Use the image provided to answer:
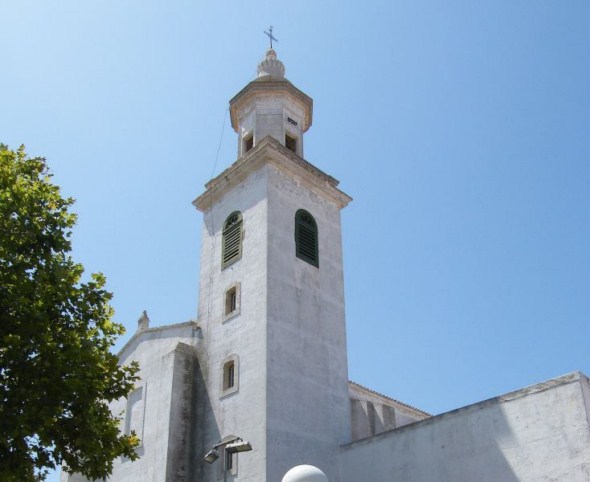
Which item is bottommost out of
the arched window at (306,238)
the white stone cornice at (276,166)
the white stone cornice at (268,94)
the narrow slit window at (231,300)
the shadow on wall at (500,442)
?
the shadow on wall at (500,442)

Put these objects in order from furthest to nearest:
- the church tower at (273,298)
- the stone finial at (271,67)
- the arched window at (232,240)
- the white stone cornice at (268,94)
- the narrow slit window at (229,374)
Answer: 1. the stone finial at (271,67)
2. the white stone cornice at (268,94)
3. the arched window at (232,240)
4. the narrow slit window at (229,374)
5. the church tower at (273,298)

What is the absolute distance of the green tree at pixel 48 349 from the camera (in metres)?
12.2

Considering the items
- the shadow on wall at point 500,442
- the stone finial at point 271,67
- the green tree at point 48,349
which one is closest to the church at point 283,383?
the shadow on wall at point 500,442

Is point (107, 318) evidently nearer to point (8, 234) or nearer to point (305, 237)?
point (8, 234)

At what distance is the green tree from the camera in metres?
12.2

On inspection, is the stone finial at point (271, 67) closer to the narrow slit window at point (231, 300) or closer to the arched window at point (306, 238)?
the arched window at point (306, 238)

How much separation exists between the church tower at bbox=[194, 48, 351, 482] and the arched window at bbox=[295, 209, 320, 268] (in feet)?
0.13

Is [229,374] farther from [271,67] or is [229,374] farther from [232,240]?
[271,67]

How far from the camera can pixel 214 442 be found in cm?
2141

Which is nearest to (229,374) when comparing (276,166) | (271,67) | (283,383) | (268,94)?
(283,383)

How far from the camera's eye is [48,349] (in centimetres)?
1267

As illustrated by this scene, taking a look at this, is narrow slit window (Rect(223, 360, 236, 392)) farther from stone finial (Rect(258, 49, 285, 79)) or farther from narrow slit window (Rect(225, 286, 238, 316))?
stone finial (Rect(258, 49, 285, 79))

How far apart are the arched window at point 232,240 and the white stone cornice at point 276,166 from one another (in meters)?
1.43

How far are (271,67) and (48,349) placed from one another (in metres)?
19.8
